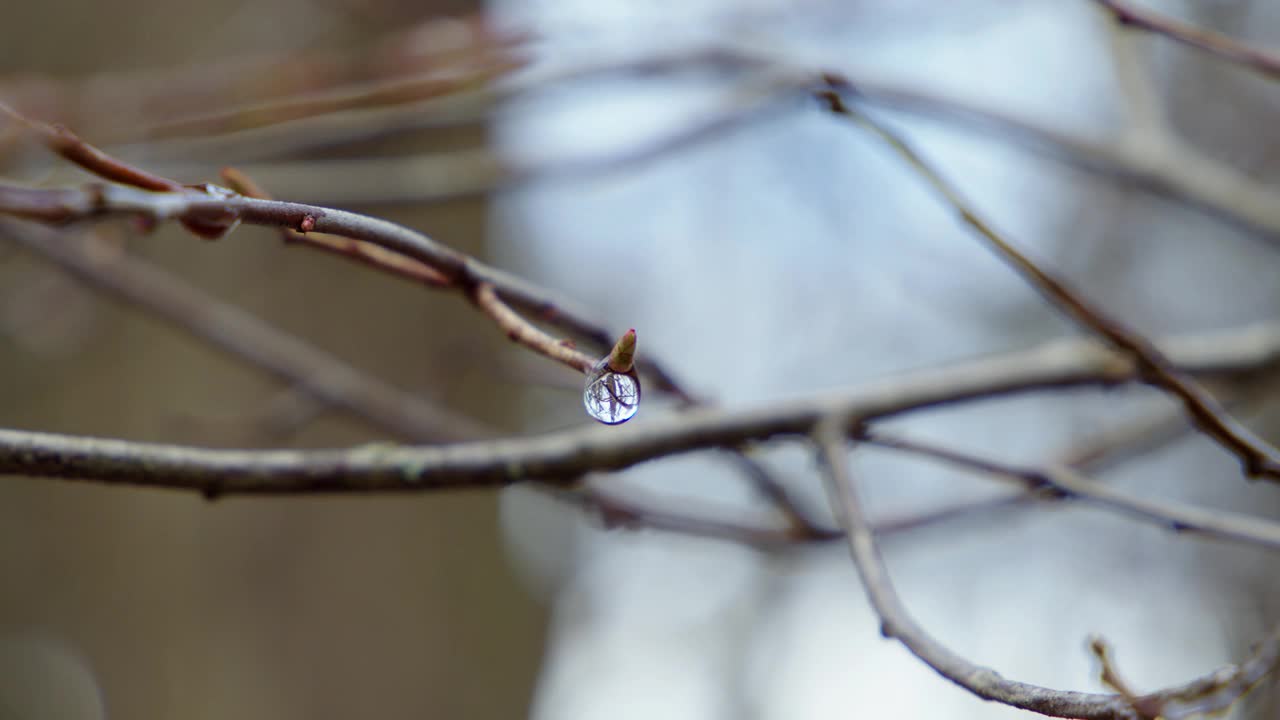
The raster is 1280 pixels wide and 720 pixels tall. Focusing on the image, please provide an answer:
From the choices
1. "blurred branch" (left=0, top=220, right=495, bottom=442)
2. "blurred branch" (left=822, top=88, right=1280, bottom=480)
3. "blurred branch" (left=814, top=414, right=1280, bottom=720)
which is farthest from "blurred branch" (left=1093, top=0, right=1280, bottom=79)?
"blurred branch" (left=0, top=220, right=495, bottom=442)

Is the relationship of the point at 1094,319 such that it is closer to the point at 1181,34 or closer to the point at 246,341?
the point at 1181,34

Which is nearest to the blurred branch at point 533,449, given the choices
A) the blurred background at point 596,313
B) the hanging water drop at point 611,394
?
the blurred background at point 596,313

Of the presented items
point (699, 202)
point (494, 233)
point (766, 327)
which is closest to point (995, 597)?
point (766, 327)

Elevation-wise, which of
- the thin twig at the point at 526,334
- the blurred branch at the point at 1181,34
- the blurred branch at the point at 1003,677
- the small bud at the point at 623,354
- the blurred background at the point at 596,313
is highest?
the blurred background at the point at 596,313

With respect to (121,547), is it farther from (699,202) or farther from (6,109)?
(699,202)

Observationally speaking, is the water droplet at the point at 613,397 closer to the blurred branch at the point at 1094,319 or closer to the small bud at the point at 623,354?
the small bud at the point at 623,354

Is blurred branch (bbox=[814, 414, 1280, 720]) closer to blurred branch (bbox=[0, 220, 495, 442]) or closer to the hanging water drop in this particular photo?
the hanging water drop
